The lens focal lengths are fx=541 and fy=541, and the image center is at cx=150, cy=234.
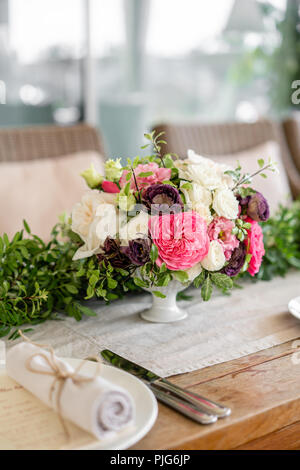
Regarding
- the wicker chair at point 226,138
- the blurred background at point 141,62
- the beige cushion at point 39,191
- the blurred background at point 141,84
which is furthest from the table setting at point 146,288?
the blurred background at point 141,62

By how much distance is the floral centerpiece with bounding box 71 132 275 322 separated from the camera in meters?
0.89

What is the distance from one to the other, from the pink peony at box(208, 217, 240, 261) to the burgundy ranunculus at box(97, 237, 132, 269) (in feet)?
0.50

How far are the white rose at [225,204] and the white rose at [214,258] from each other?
52 mm

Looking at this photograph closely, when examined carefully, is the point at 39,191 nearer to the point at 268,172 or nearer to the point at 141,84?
the point at 268,172

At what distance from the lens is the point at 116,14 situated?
297 cm

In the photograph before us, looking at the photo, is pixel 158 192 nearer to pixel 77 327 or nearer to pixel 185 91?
pixel 77 327

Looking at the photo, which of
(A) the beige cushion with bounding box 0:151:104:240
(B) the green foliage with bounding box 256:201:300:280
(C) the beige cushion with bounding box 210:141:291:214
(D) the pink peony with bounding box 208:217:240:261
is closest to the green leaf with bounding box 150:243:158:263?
(D) the pink peony with bounding box 208:217:240:261

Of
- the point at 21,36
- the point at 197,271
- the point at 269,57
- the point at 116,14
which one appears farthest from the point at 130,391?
the point at 269,57

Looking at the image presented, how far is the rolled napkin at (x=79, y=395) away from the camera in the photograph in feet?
1.93

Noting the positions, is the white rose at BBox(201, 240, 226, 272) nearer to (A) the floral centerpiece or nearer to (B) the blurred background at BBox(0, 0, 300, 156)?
(A) the floral centerpiece

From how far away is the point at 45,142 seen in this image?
1.89m

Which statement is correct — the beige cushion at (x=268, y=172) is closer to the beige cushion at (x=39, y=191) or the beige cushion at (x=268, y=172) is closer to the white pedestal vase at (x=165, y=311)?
the beige cushion at (x=39, y=191)

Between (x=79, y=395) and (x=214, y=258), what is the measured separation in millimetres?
384
